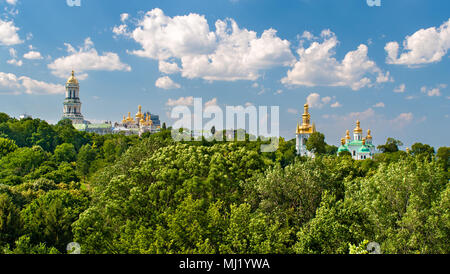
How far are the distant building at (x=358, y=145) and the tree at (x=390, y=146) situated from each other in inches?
161

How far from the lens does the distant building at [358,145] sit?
4286 inches

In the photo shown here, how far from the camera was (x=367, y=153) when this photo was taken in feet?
356

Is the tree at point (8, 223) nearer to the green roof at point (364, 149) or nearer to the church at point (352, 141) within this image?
the church at point (352, 141)

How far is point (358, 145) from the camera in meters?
113

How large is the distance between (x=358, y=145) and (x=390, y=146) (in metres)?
12.5

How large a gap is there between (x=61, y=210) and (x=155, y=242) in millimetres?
14030

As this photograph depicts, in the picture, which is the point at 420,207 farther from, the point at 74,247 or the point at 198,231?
Result: the point at 74,247

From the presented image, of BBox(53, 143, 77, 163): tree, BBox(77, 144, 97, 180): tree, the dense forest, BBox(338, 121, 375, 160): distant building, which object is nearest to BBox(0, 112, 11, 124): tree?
BBox(53, 143, 77, 163): tree

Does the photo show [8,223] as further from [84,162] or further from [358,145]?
[358,145]

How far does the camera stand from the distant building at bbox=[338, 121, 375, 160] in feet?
357

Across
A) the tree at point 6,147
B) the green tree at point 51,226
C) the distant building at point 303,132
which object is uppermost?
the distant building at point 303,132

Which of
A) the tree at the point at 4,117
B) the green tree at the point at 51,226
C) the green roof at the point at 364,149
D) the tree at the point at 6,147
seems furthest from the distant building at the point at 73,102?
the green tree at the point at 51,226
